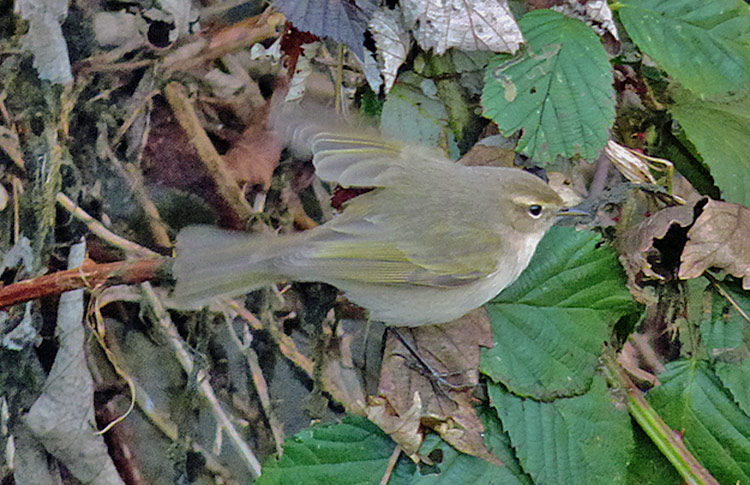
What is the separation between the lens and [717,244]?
8.43 feet

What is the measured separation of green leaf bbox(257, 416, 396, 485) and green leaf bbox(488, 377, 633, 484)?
373 mm

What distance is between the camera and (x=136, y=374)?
289 centimetres

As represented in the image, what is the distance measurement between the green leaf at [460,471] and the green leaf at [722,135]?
3.80 ft

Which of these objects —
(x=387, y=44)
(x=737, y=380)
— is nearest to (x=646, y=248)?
(x=737, y=380)

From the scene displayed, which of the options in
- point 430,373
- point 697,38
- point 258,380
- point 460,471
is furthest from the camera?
point 258,380

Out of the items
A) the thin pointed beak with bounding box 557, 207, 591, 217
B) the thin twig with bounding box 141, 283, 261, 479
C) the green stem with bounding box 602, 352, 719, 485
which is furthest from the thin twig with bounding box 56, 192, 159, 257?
the green stem with bounding box 602, 352, 719, 485

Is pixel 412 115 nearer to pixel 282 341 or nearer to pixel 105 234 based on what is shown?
pixel 282 341

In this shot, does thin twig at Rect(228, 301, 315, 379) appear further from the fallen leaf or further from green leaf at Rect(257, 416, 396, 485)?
the fallen leaf

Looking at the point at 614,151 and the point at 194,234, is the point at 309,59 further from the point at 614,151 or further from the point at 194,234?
the point at 614,151

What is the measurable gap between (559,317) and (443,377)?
1.35ft

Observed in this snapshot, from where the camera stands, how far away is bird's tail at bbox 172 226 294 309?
8.15ft

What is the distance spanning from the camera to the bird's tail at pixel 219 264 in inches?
97.8

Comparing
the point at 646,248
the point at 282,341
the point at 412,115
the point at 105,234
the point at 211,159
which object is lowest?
the point at 282,341

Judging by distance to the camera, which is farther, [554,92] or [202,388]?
Answer: [202,388]
